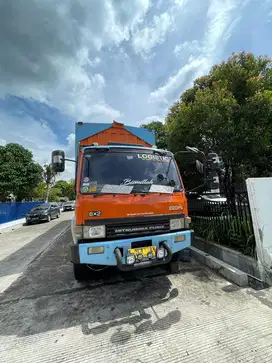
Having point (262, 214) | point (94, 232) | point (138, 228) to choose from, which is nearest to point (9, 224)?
point (94, 232)

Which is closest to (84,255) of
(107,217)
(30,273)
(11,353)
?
(107,217)

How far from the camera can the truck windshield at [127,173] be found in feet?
9.88

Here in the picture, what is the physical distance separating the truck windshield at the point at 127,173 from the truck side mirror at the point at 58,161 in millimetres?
701

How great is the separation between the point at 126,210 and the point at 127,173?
69 cm

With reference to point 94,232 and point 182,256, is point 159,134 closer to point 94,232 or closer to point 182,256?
point 182,256

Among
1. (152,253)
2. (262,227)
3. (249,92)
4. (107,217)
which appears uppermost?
(249,92)

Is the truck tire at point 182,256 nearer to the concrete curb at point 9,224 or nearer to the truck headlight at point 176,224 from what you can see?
the truck headlight at point 176,224

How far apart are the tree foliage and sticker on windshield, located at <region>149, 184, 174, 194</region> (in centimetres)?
302

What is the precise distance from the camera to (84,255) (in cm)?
255

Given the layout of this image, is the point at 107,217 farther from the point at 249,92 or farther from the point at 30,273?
the point at 249,92

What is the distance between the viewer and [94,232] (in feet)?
8.70

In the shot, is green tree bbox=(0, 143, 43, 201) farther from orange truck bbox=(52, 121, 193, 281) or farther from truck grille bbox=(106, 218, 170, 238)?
truck grille bbox=(106, 218, 170, 238)

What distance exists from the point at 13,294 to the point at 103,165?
2758mm

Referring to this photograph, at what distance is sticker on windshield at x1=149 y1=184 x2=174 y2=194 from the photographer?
3146 millimetres
